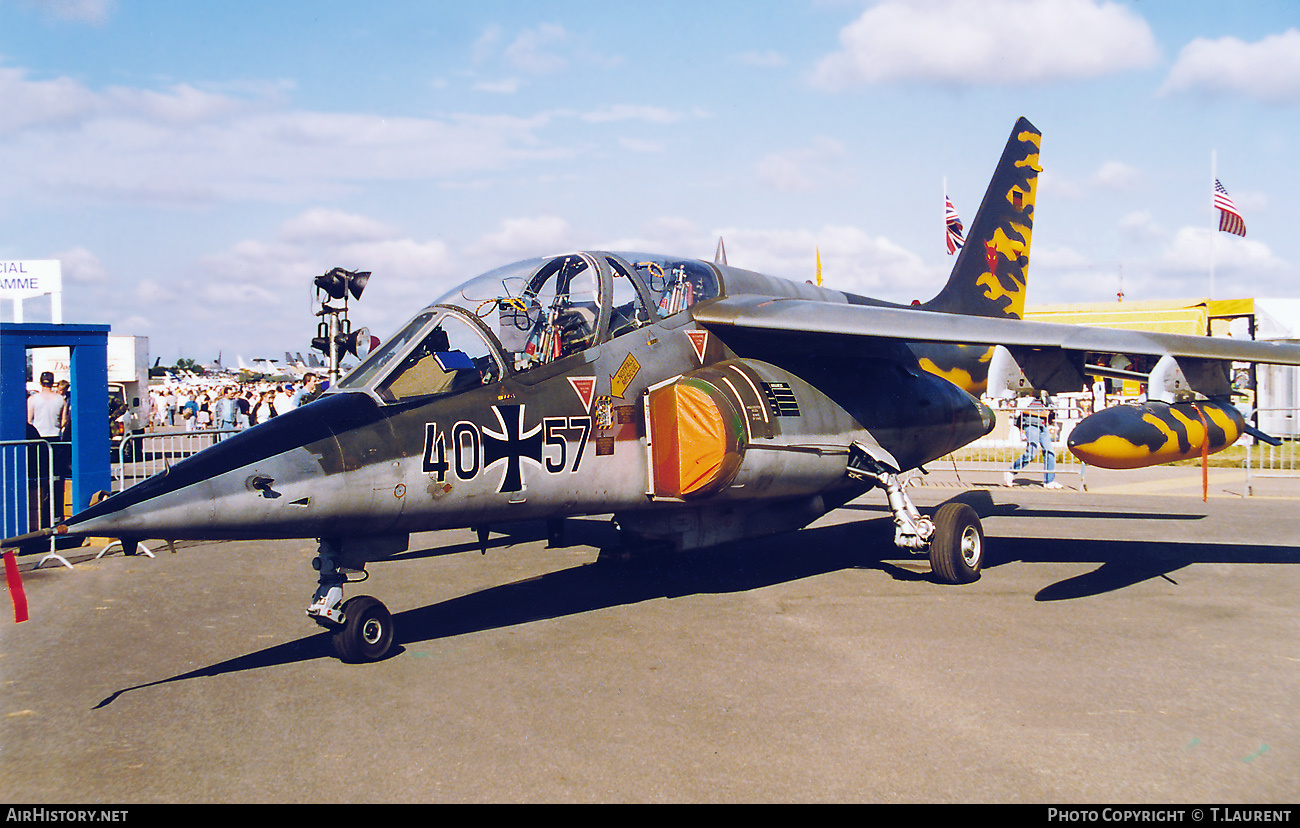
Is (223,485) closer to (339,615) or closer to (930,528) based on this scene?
(339,615)

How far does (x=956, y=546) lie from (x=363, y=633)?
17.4 ft

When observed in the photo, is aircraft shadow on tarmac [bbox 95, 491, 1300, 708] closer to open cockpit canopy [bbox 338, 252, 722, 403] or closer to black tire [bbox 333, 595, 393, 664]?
black tire [bbox 333, 595, 393, 664]

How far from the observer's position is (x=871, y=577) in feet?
28.3

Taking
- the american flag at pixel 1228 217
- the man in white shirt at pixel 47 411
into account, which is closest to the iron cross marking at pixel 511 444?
the man in white shirt at pixel 47 411

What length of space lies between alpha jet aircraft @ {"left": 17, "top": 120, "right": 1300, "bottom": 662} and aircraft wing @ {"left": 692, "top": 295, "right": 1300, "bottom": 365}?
0.02 m

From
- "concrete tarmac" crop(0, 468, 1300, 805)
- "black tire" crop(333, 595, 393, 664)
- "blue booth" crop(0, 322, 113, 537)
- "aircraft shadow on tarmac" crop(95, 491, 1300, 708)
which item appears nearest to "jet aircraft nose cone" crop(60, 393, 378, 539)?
"black tire" crop(333, 595, 393, 664)

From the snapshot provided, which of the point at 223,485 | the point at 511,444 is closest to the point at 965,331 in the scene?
the point at 511,444

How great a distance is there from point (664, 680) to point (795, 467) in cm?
273

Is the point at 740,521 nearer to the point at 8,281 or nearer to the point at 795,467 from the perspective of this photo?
the point at 795,467

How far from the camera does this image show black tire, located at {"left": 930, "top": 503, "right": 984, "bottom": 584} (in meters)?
8.23

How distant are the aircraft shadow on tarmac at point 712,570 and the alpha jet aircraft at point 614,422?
0.54 meters

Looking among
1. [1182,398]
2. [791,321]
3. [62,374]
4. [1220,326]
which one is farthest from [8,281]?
[1220,326]

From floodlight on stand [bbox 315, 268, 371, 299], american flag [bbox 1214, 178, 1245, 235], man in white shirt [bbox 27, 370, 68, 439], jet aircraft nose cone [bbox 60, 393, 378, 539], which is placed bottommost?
jet aircraft nose cone [bbox 60, 393, 378, 539]

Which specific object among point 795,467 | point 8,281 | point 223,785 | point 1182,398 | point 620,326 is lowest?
point 223,785
